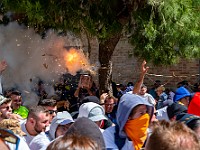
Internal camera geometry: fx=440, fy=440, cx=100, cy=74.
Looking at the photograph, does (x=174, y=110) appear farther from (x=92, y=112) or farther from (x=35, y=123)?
(x=35, y=123)

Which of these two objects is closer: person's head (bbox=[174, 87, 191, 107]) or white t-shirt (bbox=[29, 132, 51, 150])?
white t-shirt (bbox=[29, 132, 51, 150])

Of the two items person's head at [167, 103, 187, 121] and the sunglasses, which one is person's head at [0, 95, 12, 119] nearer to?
person's head at [167, 103, 187, 121]

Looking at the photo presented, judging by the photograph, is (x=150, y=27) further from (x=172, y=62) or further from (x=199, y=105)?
(x=199, y=105)

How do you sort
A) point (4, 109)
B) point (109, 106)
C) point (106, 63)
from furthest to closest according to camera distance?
point (106, 63)
point (109, 106)
point (4, 109)

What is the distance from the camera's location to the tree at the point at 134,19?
6.29m

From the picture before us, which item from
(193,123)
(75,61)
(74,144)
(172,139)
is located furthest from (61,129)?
(75,61)

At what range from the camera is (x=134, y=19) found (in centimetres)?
645

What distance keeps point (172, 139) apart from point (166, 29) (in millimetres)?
4428

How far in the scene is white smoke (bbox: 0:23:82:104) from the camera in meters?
9.15

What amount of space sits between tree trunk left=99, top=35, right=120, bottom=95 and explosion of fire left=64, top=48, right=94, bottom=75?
1901 millimetres

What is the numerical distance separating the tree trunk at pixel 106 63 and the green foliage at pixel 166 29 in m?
0.86

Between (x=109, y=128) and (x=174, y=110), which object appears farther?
(x=174, y=110)

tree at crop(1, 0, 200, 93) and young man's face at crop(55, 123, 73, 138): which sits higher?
tree at crop(1, 0, 200, 93)

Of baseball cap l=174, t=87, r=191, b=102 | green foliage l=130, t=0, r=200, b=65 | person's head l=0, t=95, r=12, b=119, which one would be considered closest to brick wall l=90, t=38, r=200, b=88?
green foliage l=130, t=0, r=200, b=65
